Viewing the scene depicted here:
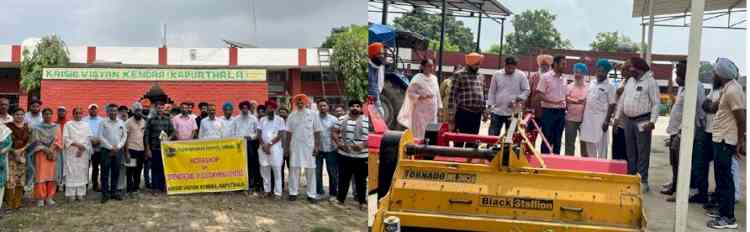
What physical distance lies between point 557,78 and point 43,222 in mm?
6031

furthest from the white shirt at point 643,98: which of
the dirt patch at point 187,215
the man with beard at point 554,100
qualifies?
the dirt patch at point 187,215

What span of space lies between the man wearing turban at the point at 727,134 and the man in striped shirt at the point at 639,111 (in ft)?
3.40

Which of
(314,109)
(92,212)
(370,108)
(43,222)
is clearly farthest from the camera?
(314,109)

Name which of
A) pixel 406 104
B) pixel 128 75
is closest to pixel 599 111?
pixel 406 104

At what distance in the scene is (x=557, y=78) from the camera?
8.63 m

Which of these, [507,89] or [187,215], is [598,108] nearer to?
[507,89]

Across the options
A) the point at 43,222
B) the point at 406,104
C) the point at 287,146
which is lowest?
the point at 43,222

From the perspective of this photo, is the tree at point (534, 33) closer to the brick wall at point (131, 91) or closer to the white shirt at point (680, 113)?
the brick wall at point (131, 91)

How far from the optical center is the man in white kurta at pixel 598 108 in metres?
8.21

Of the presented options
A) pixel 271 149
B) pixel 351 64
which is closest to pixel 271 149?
pixel 271 149

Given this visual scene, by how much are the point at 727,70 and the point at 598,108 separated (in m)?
2.09

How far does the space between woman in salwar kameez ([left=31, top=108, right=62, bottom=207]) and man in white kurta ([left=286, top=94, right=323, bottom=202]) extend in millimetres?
2975

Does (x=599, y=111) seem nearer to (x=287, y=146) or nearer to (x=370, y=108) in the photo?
(x=370, y=108)

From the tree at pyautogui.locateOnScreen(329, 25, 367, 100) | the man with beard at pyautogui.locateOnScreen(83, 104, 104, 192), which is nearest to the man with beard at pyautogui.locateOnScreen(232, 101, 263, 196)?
the man with beard at pyautogui.locateOnScreen(83, 104, 104, 192)
